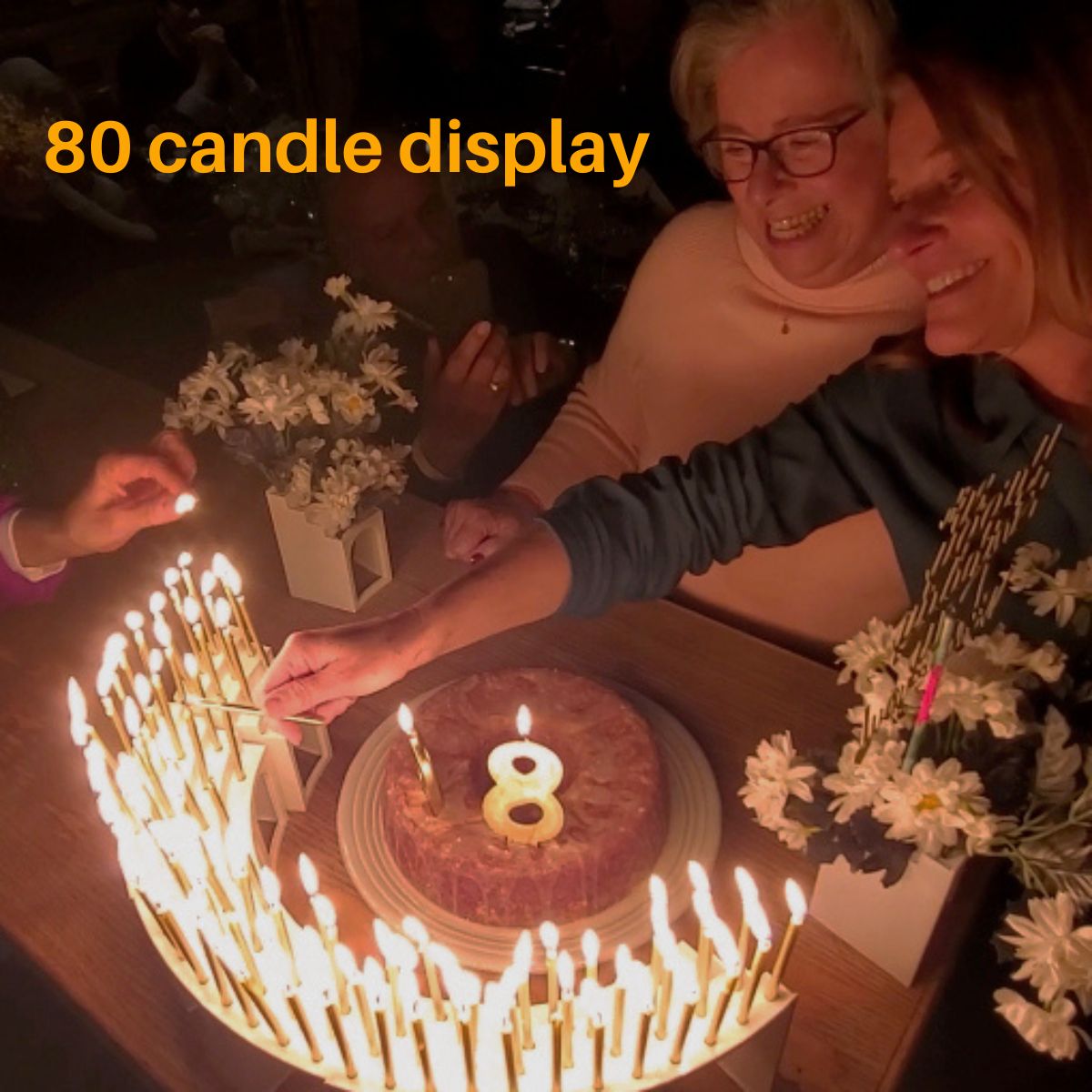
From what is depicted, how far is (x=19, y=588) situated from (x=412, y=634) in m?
0.53

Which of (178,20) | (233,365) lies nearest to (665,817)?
(233,365)

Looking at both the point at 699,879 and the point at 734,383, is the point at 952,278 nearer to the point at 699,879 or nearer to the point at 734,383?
the point at 734,383

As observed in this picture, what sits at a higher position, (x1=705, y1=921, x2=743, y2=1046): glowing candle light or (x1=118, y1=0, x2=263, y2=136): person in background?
(x1=118, y1=0, x2=263, y2=136): person in background

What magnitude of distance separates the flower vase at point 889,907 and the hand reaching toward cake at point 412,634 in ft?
1.35

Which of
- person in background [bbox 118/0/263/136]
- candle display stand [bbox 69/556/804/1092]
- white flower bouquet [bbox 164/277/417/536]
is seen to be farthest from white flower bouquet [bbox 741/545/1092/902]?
person in background [bbox 118/0/263/136]

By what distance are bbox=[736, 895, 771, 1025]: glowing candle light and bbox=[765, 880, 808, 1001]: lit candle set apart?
1 cm

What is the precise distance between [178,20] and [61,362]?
1017 mm

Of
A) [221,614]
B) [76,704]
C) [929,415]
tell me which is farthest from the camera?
[929,415]

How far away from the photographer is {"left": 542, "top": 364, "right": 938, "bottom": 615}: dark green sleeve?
1229 millimetres

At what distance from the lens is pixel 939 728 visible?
81cm

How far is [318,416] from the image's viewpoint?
123 cm

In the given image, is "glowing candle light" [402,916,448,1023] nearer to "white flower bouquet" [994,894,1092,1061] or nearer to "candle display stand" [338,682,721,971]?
"candle display stand" [338,682,721,971]

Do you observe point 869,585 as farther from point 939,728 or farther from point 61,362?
point 61,362

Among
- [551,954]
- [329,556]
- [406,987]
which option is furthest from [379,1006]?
[329,556]
